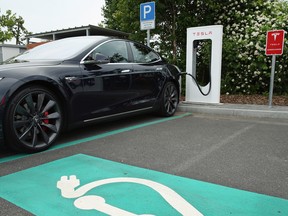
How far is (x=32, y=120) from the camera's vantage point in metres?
3.48

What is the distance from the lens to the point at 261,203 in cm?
230

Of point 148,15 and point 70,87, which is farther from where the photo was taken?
point 148,15

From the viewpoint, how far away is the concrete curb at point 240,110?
6.09 m

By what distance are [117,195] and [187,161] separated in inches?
45.0

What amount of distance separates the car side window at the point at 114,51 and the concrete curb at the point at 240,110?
259 cm

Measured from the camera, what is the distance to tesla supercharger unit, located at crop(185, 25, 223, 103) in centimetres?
696

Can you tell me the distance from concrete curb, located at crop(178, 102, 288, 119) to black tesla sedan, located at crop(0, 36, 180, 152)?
4.95ft

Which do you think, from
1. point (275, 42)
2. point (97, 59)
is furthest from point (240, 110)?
point (97, 59)

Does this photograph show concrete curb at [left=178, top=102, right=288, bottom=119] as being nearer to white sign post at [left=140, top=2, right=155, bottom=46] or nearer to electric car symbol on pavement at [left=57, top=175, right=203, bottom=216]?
white sign post at [left=140, top=2, right=155, bottom=46]

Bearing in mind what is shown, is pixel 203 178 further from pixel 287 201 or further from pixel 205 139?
pixel 205 139

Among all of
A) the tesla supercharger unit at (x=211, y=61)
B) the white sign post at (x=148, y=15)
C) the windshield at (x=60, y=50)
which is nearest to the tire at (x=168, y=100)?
the tesla supercharger unit at (x=211, y=61)

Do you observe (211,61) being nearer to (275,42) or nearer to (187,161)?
(275,42)

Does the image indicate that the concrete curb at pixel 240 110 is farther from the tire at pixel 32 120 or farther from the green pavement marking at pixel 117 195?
the green pavement marking at pixel 117 195

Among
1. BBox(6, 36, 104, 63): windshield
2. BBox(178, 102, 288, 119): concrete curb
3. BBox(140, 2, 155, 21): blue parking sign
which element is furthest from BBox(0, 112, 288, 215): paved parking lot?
BBox(140, 2, 155, 21): blue parking sign
